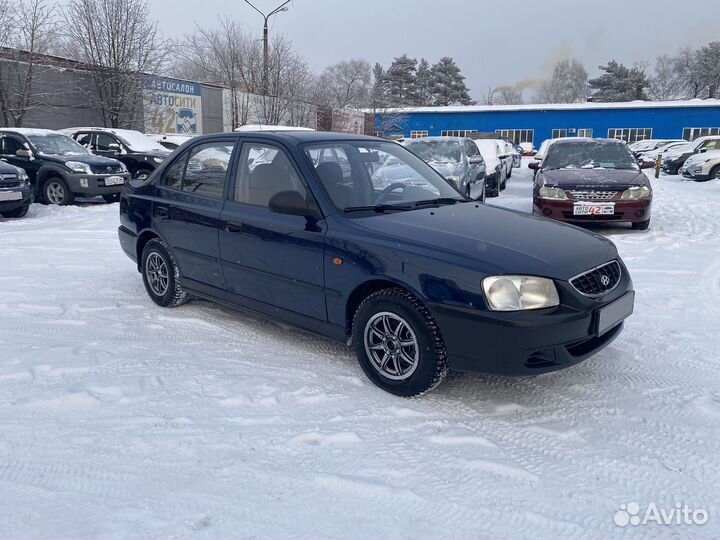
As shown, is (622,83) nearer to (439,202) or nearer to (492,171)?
(492,171)

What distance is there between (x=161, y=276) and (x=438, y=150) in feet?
25.4

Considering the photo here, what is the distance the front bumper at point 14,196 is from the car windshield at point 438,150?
7.18 m

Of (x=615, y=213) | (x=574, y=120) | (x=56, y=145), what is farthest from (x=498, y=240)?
(x=574, y=120)

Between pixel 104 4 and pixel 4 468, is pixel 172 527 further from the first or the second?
pixel 104 4

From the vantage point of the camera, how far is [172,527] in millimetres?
2354

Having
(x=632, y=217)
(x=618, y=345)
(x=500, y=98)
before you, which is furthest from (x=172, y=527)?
(x=500, y=98)

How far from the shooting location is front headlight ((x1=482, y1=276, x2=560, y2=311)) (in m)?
3.10

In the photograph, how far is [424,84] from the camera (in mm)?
69250

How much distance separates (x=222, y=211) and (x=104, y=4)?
68.1ft

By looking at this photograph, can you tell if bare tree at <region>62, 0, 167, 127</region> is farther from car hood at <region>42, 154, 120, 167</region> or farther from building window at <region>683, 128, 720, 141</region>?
building window at <region>683, 128, 720, 141</region>

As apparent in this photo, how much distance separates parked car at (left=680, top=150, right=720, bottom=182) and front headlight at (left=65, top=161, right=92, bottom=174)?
18326 millimetres

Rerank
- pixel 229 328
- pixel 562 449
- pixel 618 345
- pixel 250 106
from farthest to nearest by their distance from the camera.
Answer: pixel 250 106 < pixel 229 328 < pixel 618 345 < pixel 562 449

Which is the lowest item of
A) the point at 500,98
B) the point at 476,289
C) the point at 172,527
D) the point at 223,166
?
the point at 172,527

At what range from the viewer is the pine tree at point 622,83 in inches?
2596
